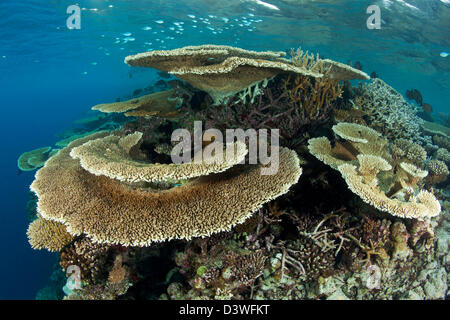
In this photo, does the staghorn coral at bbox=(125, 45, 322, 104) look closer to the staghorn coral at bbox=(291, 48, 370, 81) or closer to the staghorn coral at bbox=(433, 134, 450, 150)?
the staghorn coral at bbox=(291, 48, 370, 81)

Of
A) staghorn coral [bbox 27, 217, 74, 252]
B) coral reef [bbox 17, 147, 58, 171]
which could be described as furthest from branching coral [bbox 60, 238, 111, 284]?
coral reef [bbox 17, 147, 58, 171]

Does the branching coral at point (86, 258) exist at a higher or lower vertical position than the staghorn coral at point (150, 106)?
lower

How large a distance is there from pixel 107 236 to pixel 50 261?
1920cm

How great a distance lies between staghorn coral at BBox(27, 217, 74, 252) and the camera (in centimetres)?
346

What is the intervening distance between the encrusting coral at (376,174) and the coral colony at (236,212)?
2 cm

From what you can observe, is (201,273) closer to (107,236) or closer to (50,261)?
(107,236)

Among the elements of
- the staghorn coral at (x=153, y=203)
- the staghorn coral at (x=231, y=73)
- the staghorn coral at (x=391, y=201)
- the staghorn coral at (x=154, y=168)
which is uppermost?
the staghorn coral at (x=231, y=73)

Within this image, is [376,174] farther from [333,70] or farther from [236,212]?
[333,70]

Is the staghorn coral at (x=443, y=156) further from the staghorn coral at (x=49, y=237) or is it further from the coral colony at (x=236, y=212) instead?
the staghorn coral at (x=49, y=237)

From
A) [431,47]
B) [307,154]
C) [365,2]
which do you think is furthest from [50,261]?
[431,47]

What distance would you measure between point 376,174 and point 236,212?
8.04 feet

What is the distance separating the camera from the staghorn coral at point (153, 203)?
106 inches

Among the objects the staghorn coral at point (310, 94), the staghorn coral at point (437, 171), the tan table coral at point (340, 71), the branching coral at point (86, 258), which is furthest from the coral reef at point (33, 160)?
the staghorn coral at point (437, 171)

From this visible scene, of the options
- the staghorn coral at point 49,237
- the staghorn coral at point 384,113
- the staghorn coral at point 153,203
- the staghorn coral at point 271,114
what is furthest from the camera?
the staghorn coral at point 384,113
